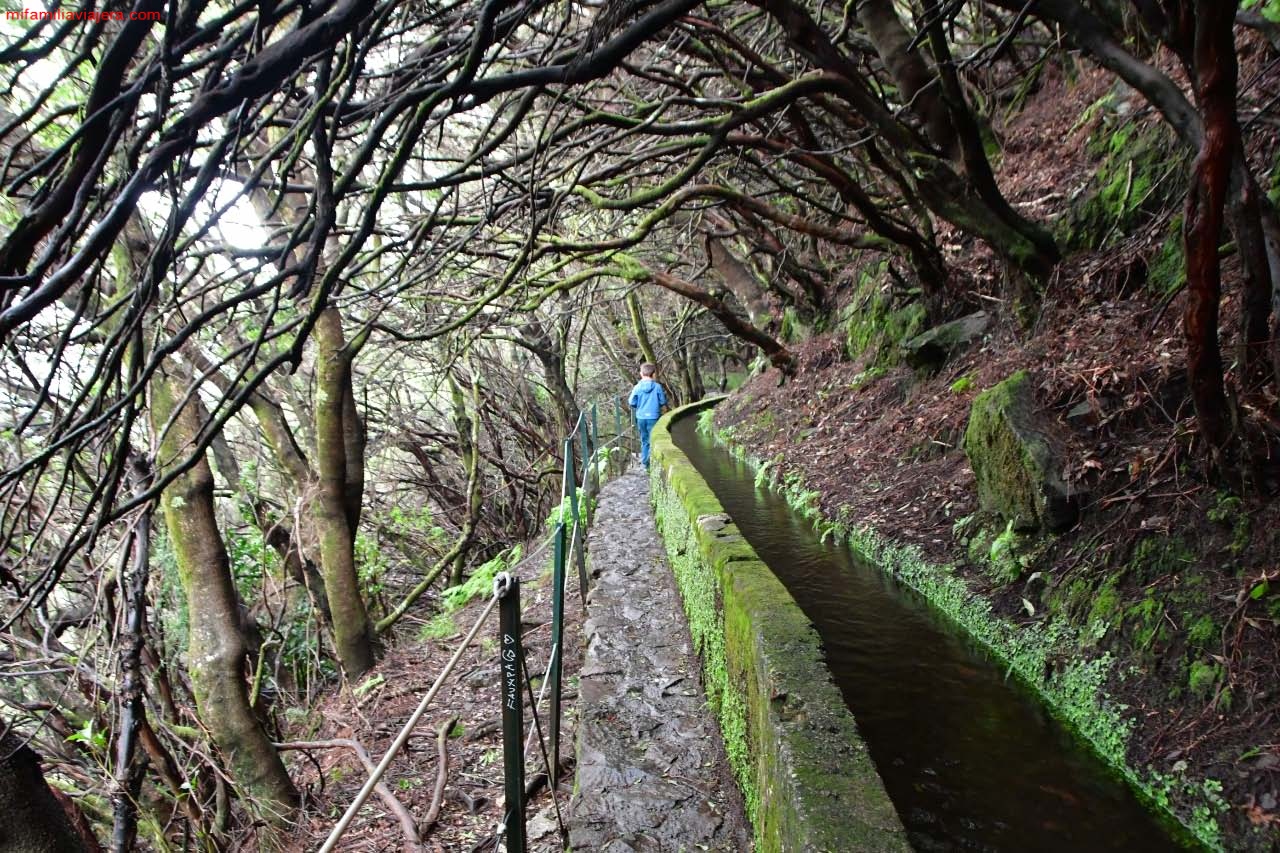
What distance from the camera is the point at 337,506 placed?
652cm

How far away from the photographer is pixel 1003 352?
6594 millimetres

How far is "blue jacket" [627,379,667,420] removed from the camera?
35.1ft

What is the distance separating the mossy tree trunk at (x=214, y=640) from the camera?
4.02 m

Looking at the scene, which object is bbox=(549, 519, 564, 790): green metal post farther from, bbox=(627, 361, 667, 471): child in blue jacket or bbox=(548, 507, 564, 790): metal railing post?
bbox=(627, 361, 667, 471): child in blue jacket

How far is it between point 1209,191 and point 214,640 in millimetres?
5770

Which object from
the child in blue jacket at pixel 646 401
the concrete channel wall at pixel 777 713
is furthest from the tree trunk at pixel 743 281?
the concrete channel wall at pixel 777 713

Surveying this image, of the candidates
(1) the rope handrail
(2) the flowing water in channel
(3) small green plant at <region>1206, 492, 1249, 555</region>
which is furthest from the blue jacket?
(3) small green plant at <region>1206, 492, 1249, 555</region>

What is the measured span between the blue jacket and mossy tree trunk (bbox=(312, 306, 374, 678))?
498 centimetres

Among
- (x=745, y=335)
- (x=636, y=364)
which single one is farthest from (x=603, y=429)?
(x=745, y=335)

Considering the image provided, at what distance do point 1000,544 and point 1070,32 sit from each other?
130 inches

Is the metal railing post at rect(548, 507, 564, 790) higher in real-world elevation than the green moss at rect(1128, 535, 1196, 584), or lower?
higher

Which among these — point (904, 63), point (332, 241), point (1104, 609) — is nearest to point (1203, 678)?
point (1104, 609)

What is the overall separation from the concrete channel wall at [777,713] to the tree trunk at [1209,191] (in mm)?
2258

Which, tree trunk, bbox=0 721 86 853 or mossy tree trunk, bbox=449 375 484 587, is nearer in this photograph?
tree trunk, bbox=0 721 86 853
